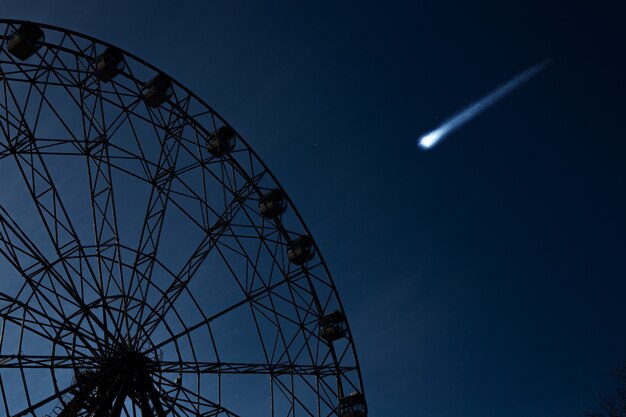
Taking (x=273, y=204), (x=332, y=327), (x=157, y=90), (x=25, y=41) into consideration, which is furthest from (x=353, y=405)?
(x=25, y=41)

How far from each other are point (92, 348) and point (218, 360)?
18.8ft

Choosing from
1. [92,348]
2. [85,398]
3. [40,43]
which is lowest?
[85,398]

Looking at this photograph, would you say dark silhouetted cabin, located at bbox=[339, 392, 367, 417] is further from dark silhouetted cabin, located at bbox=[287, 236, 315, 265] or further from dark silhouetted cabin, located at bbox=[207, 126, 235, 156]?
dark silhouetted cabin, located at bbox=[207, 126, 235, 156]

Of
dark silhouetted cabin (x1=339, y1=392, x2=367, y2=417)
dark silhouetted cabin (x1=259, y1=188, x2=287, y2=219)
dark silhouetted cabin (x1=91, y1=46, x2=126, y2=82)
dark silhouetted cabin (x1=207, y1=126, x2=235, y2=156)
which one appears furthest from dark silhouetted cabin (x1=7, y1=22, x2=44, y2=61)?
dark silhouetted cabin (x1=339, y1=392, x2=367, y2=417)

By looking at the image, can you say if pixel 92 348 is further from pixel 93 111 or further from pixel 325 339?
pixel 325 339

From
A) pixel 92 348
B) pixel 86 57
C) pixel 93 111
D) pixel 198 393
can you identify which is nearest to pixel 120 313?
pixel 92 348

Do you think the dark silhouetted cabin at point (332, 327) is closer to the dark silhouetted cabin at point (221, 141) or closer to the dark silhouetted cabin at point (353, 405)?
the dark silhouetted cabin at point (353, 405)

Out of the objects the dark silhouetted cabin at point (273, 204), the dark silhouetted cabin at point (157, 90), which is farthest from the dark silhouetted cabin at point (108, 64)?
the dark silhouetted cabin at point (273, 204)

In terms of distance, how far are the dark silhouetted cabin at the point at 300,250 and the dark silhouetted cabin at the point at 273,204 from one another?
1.45 metres

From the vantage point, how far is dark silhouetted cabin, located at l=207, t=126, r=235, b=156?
3238cm

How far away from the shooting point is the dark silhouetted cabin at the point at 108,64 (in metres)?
29.4

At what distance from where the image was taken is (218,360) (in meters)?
30.2

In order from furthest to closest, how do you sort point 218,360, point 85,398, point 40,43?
point 218,360, point 40,43, point 85,398

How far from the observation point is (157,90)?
30844 mm
